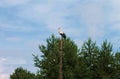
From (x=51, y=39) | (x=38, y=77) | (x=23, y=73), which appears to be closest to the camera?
(x=38, y=77)

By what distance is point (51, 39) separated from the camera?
→ 48125 millimetres

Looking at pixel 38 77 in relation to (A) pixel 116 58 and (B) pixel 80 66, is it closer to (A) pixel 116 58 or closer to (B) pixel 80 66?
(B) pixel 80 66

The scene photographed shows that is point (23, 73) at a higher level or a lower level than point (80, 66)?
higher

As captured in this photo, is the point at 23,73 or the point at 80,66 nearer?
the point at 80,66

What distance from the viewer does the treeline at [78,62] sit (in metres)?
44.9

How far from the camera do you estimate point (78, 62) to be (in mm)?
46000

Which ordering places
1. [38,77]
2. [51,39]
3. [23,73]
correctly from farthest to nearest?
[23,73] < [51,39] < [38,77]

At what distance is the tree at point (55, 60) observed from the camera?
44750mm

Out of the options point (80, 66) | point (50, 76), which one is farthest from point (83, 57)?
point (50, 76)

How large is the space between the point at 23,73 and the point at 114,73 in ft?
84.8

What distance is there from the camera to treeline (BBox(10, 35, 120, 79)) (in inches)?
1769

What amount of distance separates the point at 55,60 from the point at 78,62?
9.34 feet

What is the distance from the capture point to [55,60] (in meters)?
45.2

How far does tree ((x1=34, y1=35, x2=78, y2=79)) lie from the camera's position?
147 feet
